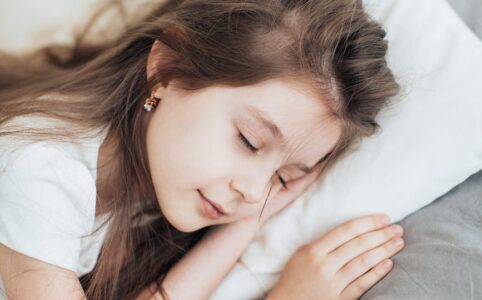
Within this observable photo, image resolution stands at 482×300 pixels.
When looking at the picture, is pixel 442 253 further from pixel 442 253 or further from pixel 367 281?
pixel 367 281

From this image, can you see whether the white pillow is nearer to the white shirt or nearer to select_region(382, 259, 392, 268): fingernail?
select_region(382, 259, 392, 268): fingernail

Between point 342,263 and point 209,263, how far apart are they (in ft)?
0.86

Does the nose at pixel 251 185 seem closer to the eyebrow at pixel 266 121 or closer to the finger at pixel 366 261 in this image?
the eyebrow at pixel 266 121

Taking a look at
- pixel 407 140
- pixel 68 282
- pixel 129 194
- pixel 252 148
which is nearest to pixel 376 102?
pixel 407 140

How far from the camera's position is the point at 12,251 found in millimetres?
1062

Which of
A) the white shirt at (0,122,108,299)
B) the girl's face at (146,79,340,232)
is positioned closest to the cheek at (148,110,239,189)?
the girl's face at (146,79,340,232)

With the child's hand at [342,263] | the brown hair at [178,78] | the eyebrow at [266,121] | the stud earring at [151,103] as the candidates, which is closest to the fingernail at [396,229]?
the child's hand at [342,263]

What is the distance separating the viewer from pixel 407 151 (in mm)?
1135

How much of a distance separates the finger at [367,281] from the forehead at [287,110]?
9.5 inches

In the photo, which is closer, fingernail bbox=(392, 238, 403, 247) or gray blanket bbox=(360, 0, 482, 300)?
gray blanket bbox=(360, 0, 482, 300)

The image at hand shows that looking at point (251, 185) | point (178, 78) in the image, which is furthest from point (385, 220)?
point (178, 78)

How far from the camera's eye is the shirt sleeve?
1031 millimetres

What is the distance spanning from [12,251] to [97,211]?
182mm

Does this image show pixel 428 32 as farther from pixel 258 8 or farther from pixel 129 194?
pixel 129 194
